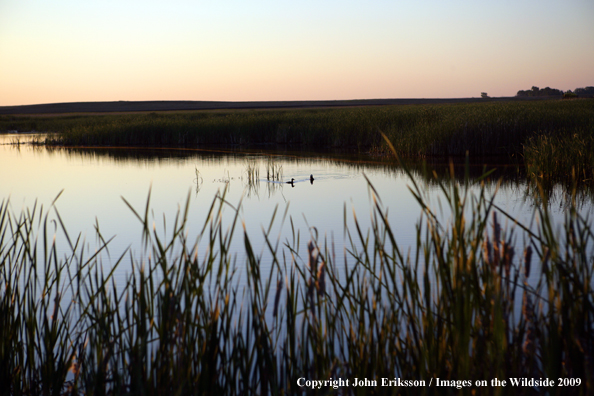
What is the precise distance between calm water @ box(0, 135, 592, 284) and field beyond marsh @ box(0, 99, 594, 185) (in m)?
0.90

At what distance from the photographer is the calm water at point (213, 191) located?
588 cm

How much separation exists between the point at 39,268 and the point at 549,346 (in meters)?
3.32

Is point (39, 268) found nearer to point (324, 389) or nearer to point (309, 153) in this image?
point (324, 389)

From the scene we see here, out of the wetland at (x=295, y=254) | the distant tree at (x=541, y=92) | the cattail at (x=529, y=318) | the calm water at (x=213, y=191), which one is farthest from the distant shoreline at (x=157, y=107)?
the cattail at (x=529, y=318)

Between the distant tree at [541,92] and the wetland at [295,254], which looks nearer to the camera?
the wetland at [295,254]

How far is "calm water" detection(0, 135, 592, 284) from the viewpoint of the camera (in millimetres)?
5879

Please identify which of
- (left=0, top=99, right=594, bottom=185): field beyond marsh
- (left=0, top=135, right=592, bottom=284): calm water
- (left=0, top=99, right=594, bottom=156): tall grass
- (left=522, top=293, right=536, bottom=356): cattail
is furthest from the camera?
(left=0, top=99, right=594, bottom=156): tall grass

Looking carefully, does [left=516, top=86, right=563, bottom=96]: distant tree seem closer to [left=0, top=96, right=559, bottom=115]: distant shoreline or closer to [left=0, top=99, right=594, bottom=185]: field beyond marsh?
[left=0, top=96, right=559, bottom=115]: distant shoreline

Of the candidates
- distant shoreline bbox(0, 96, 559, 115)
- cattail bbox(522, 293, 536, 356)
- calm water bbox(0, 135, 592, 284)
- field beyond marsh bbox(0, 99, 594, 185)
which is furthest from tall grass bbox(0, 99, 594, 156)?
distant shoreline bbox(0, 96, 559, 115)

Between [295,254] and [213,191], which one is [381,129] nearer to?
[213,191]

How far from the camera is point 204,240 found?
4.95 meters

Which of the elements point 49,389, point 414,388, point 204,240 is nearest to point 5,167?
point 204,240

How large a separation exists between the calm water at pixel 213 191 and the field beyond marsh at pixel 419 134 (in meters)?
0.90

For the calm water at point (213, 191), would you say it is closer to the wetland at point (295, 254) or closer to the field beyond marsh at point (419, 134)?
the wetland at point (295, 254)
